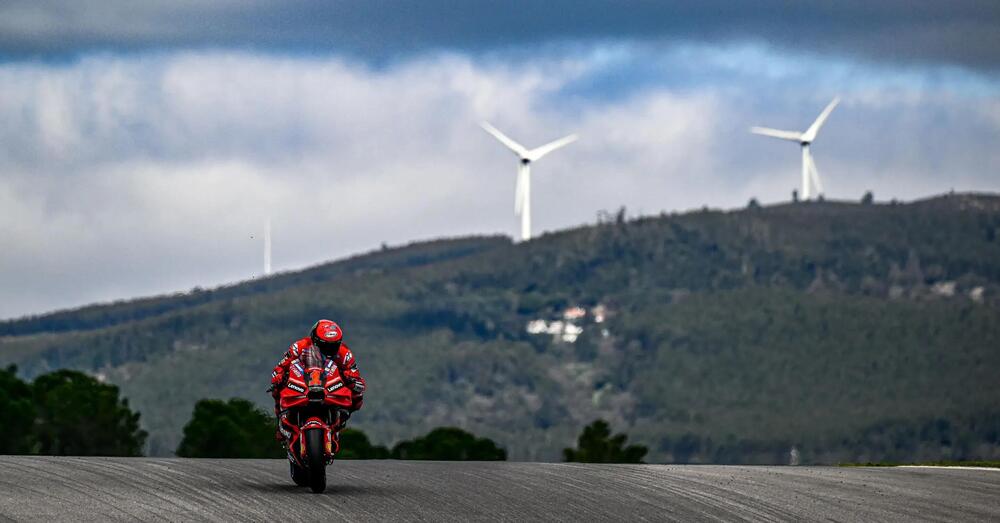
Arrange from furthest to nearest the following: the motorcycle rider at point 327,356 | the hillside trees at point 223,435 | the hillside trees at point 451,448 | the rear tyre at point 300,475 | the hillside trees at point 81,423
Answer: the hillside trees at point 451,448 < the hillside trees at point 223,435 < the hillside trees at point 81,423 < the rear tyre at point 300,475 < the motorcycle rider at point 327,356

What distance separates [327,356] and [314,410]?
0.84 meters

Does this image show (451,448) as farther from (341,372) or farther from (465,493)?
(341,372)

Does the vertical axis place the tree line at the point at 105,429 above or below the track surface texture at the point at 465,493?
above

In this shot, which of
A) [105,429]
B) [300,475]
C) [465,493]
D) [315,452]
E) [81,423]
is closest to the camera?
[315,452]

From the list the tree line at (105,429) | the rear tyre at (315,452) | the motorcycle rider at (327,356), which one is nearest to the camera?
the rear tyre at (315,452)

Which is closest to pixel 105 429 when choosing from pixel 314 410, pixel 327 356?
pixel 327 356

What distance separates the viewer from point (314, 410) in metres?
28.2

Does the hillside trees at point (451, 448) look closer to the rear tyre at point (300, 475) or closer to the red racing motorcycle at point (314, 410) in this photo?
the rear tyre at point (300, 475)

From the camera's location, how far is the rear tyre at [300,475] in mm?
28875

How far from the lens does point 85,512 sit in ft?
84.2

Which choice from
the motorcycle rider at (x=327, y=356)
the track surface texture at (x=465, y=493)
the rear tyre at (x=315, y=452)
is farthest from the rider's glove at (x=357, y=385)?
the track surface texture at (x=465, y=493)

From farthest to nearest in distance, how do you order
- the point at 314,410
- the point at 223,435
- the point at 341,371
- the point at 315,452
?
the point at 223,435
the point at 341,371
the point at 314,410
the point at 315,452

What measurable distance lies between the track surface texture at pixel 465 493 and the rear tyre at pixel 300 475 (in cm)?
12

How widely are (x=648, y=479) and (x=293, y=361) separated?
7.17 m
